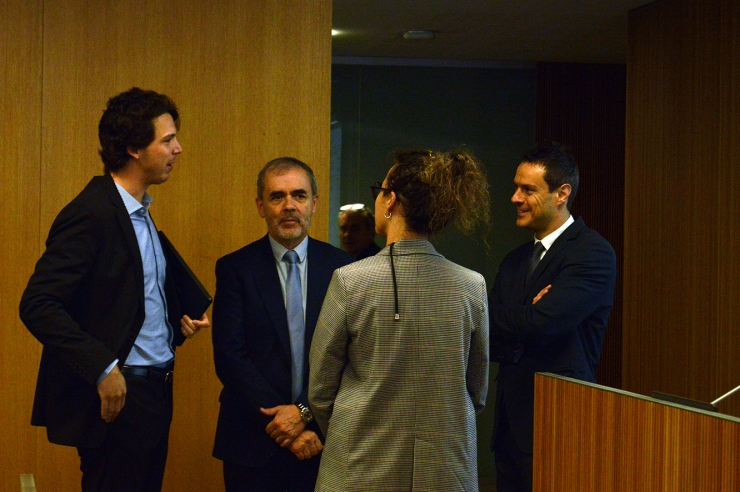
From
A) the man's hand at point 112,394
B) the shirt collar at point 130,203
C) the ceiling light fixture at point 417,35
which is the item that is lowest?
the man's hand at point 112,394

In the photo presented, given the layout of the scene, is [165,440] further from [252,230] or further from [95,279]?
[252,230]

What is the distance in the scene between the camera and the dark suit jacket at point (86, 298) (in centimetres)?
241

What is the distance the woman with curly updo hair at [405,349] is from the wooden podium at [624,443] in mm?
329

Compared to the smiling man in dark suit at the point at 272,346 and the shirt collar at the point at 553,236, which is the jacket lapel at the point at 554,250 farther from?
the smiling man in dark suit at the point at 272,346

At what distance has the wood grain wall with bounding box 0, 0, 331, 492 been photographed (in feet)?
11.8

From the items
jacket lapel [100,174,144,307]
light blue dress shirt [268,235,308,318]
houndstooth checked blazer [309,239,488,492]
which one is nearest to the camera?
houndstooth checked blazer [309,239,488,492]

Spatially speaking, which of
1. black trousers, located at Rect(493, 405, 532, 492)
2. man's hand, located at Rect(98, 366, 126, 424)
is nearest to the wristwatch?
man's hand, located at Rect(98, 366, 126, 424)

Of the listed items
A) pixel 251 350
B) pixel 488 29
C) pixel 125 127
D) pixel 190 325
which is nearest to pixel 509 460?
pixel 251 350

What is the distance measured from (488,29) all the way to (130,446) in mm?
4348

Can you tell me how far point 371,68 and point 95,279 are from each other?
4.81 m

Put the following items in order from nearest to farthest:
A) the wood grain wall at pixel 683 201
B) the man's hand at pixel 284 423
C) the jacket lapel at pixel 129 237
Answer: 1. the jacket lapel at pixel 129 237
2. the man's hand at pixel 284 423
3. the wood grain wall at pixel 683 201

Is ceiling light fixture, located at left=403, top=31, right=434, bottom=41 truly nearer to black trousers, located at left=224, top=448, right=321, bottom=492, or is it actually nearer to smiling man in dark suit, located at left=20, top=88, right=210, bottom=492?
smiling man in dark suit, located at left=20, top=88, right=210, bottom=492

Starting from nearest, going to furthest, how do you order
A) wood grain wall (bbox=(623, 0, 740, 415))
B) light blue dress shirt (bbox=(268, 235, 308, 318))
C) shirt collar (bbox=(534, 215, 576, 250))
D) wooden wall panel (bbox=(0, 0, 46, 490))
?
light blue dress shirt (bbox=(268, 235, 308, 318)) < shirt collar (bbox=(534, 215, 576, 250)) < wooden wall panel (bbox=(0, 0, 46, 490)) < wood grain wall (bbox=(623, 0, 740, 415))

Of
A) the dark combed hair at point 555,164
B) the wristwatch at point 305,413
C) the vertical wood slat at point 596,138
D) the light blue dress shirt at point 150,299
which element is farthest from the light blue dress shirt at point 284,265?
the vertical wood slat at point 596,138
